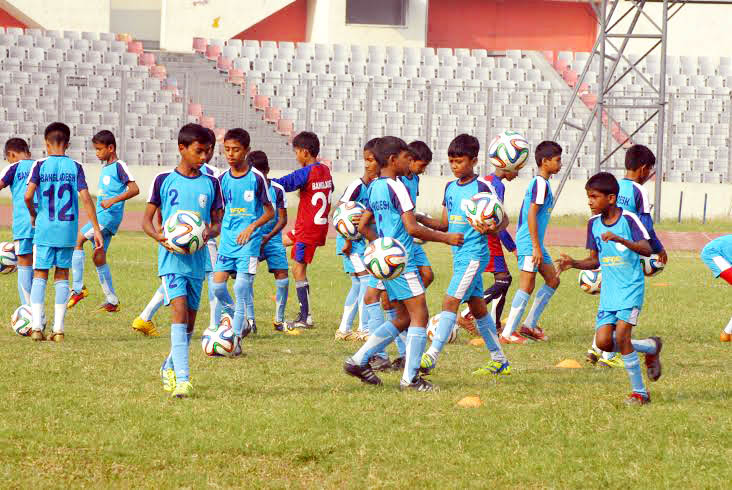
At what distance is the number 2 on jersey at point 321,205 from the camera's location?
441 inches

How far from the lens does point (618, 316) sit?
24.5 ft

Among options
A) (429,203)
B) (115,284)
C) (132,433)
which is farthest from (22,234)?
(429,203)

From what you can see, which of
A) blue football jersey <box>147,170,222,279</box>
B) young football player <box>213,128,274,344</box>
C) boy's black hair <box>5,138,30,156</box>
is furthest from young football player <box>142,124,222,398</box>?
boy's black hair <box>5,138,30,156</box>

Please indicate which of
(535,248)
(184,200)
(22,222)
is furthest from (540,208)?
(22,222)

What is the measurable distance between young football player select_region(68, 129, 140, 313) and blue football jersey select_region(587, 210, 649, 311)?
4.79 m

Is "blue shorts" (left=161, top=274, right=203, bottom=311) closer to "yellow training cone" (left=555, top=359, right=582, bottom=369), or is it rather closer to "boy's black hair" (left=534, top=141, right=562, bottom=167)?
"yellow training cone" (left=555, top=359, right=582, bottom=369)

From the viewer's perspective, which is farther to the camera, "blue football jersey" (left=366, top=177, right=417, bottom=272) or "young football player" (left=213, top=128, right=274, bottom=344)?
"young football player" (left=213, top=128, right=274, bottom=344)

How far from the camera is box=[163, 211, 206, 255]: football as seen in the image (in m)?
7.56

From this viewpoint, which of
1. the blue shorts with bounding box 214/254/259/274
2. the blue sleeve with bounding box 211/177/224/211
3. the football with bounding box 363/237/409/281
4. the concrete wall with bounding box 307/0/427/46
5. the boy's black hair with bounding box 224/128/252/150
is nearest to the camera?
the football with bounding box 363/237/409/281

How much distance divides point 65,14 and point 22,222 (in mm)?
25290

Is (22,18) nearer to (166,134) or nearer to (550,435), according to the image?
(166,134)

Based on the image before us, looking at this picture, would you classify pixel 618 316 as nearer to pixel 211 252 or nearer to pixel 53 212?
pixel 53 212

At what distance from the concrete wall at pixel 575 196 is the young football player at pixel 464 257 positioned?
1984 cm

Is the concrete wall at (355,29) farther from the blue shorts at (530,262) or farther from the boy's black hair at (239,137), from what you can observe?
the boy's black hair at (239,137)
